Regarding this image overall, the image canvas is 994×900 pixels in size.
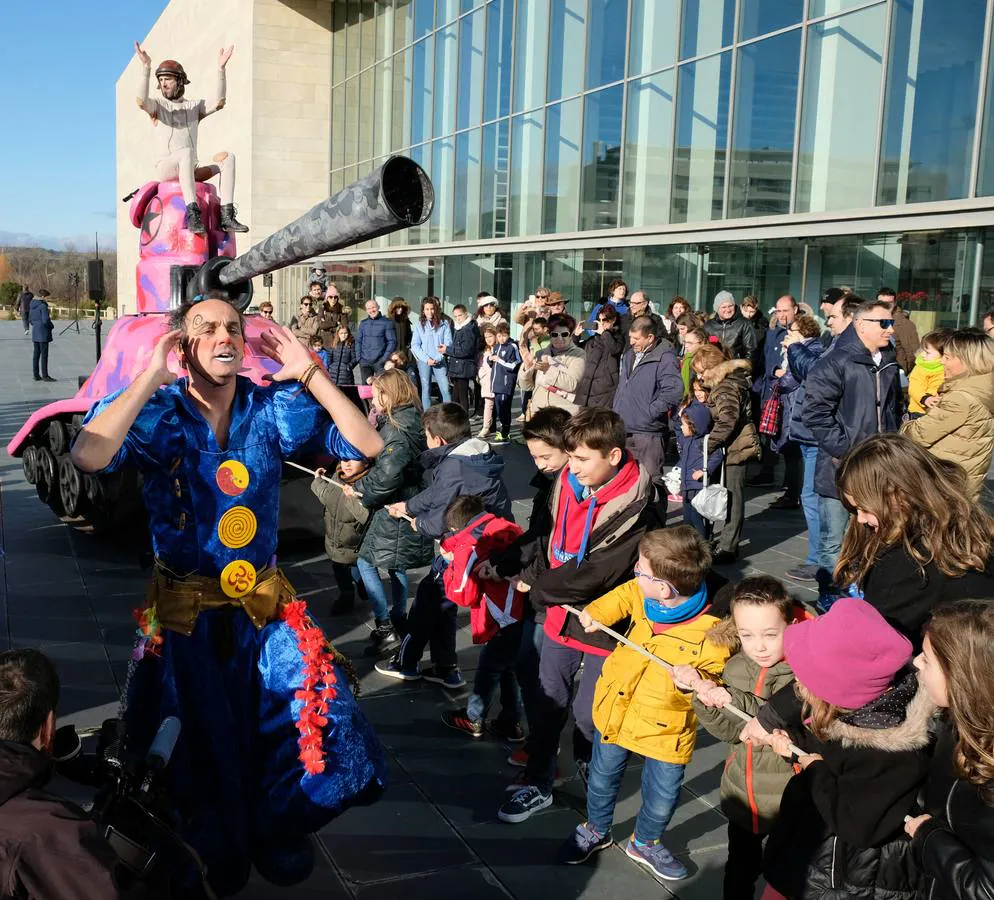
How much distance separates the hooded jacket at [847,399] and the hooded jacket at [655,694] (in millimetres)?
3038

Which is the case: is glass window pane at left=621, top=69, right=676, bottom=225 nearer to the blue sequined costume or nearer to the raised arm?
the blue sequined costume

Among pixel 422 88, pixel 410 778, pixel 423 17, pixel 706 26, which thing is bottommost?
pixel 410 778

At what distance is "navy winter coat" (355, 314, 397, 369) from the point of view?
14562 mm

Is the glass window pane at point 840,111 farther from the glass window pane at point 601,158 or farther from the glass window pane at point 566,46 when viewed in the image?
the glass window pane at point 566,46

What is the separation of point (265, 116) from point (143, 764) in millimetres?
30510

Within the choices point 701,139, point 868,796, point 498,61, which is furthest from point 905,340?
point 498,61

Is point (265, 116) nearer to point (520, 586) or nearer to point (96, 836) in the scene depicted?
point (520, 586)

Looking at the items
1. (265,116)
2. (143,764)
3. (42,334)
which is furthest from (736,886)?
(265,116)

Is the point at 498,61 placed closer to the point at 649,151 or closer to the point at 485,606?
the point at 649,151

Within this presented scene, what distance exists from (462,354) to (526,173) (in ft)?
22.5

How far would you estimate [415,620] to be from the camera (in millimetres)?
5395

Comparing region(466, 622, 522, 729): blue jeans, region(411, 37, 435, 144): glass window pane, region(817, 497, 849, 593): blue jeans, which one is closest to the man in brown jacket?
region(817, 497, 849, 593): blue jeans

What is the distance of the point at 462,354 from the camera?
14.2m

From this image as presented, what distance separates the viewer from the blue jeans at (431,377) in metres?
14.8
